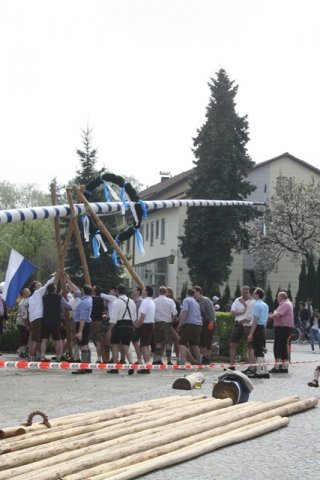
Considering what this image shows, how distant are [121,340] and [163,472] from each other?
1008cm

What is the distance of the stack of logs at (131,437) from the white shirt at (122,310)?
5754 mm

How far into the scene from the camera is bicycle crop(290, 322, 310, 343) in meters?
40.9

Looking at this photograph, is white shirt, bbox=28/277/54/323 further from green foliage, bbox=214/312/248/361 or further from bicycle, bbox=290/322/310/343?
bicycle, bbox=290/322/310/343

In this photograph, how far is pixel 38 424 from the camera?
1041 centimetres

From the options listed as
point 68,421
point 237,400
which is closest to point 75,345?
point 237,400

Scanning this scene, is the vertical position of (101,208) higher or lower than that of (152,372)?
higher

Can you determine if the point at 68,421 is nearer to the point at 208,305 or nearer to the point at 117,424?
the point at 117,424

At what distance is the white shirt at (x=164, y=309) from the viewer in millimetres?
20641

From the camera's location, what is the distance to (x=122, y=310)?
746 inches

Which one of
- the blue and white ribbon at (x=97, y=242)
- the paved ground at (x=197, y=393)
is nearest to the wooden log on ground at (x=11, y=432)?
the paved ground at (x=197, y=393)

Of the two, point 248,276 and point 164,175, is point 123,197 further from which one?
point 164,175

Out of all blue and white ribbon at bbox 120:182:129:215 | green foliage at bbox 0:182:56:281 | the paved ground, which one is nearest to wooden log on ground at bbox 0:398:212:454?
the paved ground

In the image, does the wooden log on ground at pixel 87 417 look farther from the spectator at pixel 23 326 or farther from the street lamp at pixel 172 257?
the street lamp at pixel 172 257

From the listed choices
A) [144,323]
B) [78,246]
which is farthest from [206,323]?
[78,246]
